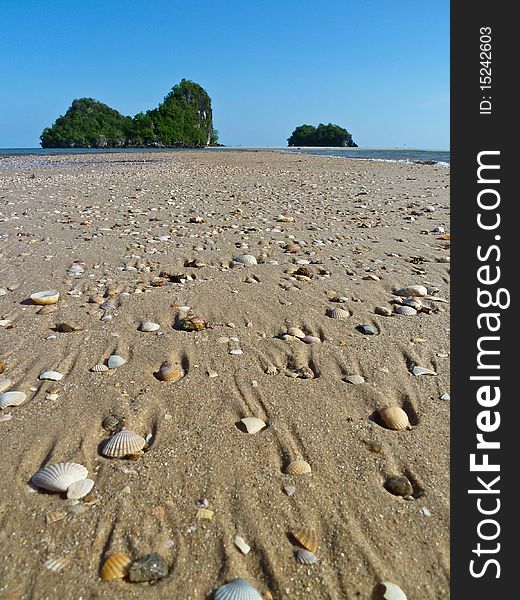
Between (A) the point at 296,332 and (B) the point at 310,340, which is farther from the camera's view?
(A) the point at 296,332

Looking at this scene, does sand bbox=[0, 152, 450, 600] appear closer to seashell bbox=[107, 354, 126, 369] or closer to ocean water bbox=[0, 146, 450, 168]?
seashell bbox=[107, 354, 126, 369]

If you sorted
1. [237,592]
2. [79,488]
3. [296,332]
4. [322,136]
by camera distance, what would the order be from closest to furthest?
1. [237,592]
2. [79,488]
3. [296,332]
4. [322,136]

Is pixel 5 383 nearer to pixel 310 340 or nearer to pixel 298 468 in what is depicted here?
pixel 298 468

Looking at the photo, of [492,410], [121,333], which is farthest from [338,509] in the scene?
[121,333]

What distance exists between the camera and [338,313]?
11.9 ft

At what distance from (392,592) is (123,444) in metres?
1.32

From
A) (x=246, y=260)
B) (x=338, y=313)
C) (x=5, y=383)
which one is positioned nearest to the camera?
(x=5, y=383)

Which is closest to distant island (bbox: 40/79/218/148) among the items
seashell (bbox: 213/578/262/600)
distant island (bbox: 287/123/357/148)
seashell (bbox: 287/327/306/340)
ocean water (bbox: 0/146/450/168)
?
distant island (bbox: 287/123/357/148)

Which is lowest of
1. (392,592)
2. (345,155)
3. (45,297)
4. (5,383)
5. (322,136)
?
(392,592)

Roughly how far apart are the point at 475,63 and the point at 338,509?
2.52m

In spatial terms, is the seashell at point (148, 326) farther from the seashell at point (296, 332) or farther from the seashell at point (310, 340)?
the seashell at point (310, 340)

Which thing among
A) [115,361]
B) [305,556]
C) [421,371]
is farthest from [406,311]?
[305,556]

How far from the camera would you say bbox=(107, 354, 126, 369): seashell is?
9.37 feet

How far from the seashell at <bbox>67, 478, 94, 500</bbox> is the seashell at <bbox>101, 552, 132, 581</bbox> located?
355 mm
